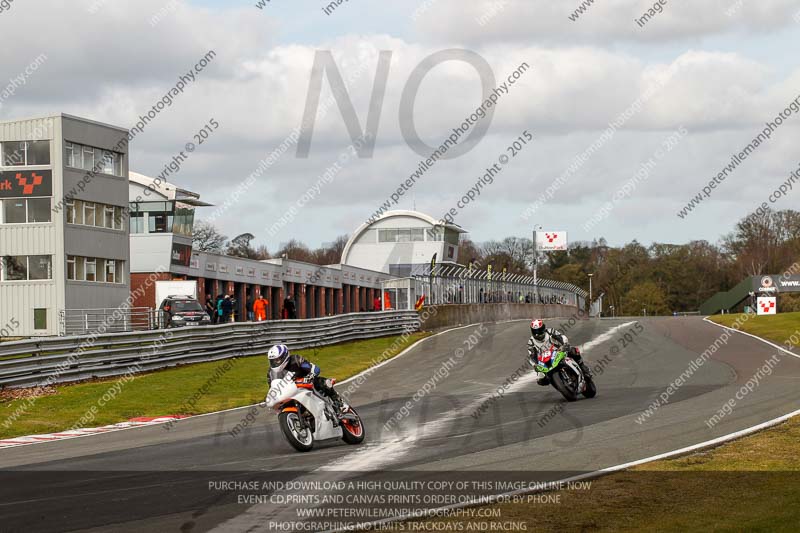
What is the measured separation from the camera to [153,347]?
84.1 feet

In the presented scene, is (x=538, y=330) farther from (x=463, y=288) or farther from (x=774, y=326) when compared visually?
(x=463, y=288)

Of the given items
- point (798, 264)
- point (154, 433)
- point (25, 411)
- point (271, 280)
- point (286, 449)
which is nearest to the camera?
point (286, 449)

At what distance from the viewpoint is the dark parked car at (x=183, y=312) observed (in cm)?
4159

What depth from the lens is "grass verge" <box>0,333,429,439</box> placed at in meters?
18.3

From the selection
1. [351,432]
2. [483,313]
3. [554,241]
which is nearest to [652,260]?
[554,241]

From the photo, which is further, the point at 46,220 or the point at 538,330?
the point at 46,220

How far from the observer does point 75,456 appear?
13164 millimetres

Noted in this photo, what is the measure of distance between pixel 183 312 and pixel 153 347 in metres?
17.1

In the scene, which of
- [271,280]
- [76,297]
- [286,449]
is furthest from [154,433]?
[271,280]

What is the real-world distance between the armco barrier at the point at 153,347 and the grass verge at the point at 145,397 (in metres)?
0.39

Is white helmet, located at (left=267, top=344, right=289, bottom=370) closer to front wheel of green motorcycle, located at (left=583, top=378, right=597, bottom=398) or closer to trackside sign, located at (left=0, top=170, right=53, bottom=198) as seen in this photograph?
front wheel of green motorcycle, located at (left=583, top=378, right=597, bottom=398)

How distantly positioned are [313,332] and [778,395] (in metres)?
17.8

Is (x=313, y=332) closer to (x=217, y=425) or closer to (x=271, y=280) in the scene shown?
(x=217, y=425)

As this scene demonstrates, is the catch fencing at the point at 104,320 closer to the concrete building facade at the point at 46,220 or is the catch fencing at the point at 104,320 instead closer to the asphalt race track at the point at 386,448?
the concrete building facade at the point at 46,220
